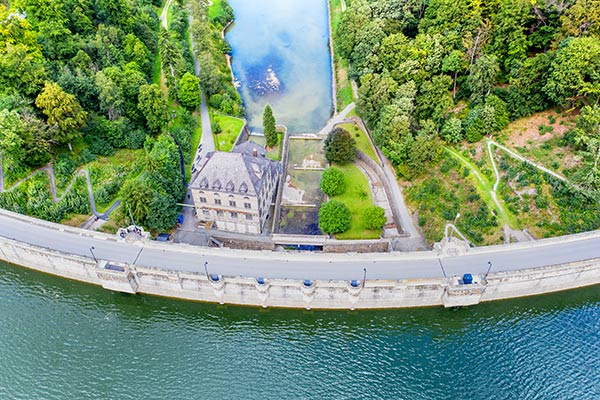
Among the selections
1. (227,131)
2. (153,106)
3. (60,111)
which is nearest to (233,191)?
(153,106)

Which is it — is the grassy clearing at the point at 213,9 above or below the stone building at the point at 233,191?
above

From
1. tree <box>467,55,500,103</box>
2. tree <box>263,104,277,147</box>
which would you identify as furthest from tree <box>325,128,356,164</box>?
tree <box>467,55,500,103</box>

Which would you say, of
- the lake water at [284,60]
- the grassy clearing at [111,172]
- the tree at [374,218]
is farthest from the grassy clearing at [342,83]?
the grassy clearing at [111,172]

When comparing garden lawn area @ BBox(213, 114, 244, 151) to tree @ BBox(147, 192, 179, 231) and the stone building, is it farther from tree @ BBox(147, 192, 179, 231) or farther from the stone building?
tree @ BBox(147, 192, 179, 231)

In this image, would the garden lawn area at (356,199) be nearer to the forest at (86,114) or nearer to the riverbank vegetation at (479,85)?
the riverbank vegetation at (479,85)

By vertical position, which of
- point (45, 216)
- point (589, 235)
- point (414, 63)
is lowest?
point (589, 235)

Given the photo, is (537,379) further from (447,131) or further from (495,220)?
(447,131)

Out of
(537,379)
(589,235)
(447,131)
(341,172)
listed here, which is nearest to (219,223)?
(341,172)
